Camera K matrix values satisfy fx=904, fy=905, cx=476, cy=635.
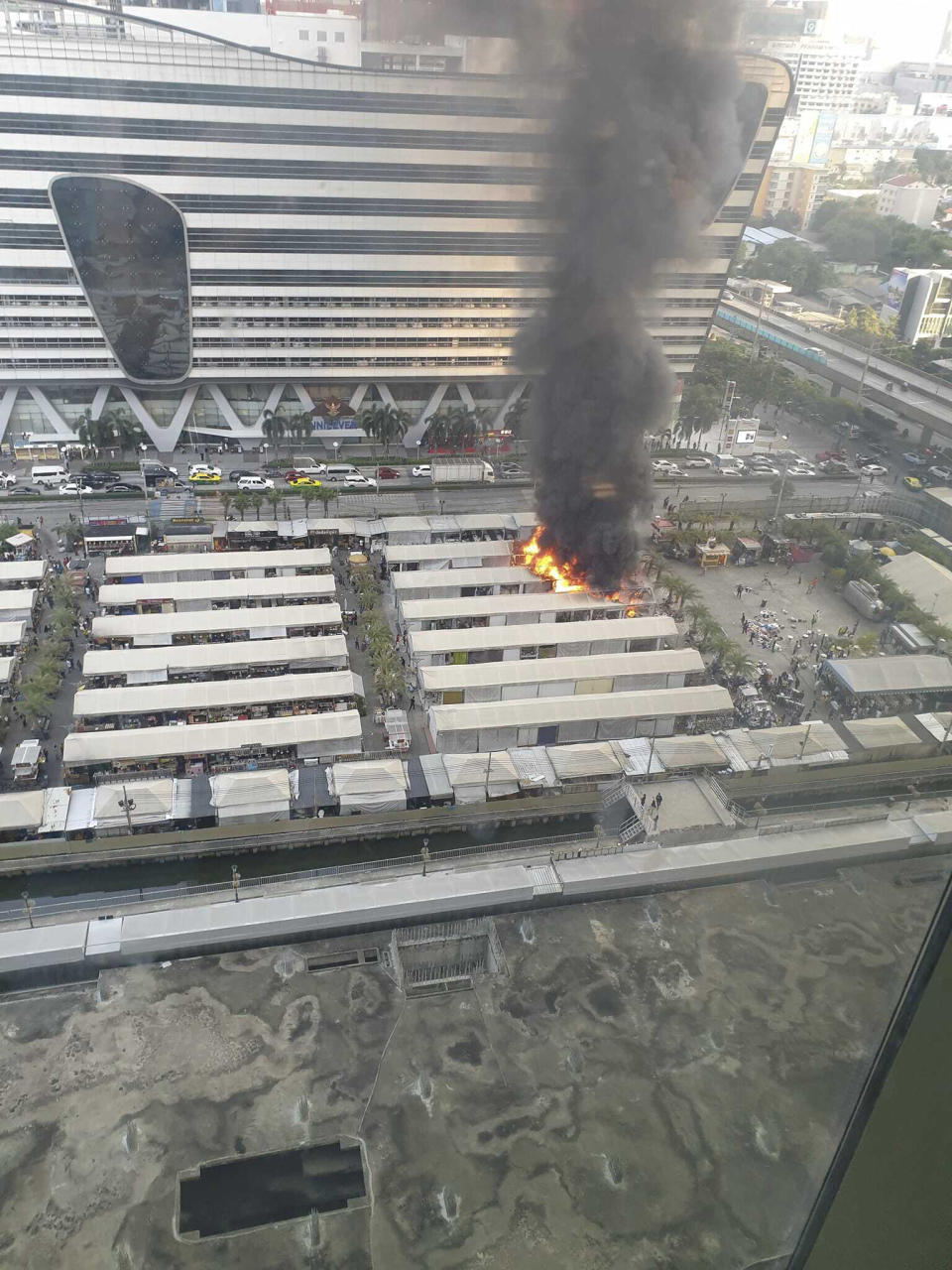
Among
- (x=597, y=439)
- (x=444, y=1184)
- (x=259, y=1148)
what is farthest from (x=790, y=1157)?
(x=597, y=439)

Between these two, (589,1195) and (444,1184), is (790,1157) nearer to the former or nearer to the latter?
(589,1195)

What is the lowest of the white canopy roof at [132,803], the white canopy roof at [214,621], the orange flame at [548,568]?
the white canopy roof at [132,803]

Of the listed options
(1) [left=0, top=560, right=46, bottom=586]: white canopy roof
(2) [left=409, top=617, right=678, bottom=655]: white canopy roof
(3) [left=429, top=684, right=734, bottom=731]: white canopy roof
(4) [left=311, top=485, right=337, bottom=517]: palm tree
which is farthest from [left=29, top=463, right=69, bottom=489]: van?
(3) [left=429, top=684, right=734, bottom=731]: white canopy roof

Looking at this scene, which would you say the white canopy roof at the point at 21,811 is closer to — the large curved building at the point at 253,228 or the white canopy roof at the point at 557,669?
the white canopy roof at the point at 557,669

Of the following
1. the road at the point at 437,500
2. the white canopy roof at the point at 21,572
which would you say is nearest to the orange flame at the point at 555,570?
the road at the point at 437,500

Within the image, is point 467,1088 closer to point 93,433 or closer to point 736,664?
point 736,664
